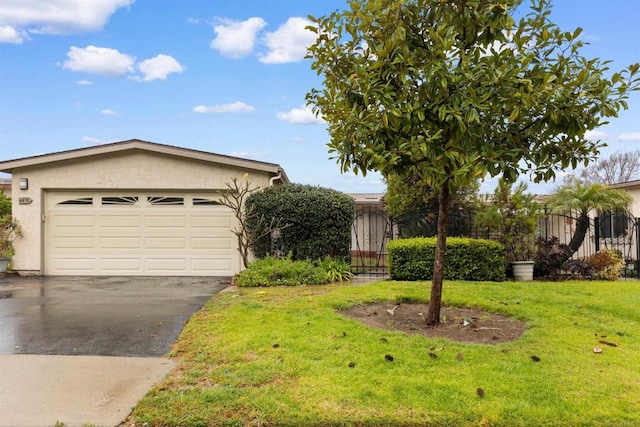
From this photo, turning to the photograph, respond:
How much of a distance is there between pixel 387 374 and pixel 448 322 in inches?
92.0

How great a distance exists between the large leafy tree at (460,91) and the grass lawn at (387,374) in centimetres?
186

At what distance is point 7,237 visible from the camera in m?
11.1

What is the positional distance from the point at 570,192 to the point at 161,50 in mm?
11974

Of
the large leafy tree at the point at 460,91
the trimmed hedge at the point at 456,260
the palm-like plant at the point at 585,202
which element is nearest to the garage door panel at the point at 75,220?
the trimmed hedge at the point at 456,260

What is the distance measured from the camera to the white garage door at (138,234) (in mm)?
11297

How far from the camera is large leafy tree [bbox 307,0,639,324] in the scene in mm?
4492

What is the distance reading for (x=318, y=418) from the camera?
3051 mm

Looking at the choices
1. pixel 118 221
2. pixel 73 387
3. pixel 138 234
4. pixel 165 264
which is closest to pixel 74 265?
pixel 118 221

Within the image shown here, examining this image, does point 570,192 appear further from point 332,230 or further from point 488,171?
point 488,171

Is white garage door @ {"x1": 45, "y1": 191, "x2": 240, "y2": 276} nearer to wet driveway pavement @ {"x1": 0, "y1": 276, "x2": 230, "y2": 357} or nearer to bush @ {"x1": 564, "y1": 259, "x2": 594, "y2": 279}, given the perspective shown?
wet driveway pavement @ {"x1": 0, "y1": 276, "x2": 230, "y2": 357}

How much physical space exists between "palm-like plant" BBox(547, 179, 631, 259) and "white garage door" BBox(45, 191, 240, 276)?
881 centimetres

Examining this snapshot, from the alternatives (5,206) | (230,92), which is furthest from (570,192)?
(5,206)

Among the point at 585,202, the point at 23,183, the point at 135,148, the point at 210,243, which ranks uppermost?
the point at 135,148

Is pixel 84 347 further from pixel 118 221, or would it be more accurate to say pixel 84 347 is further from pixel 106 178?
pixel 106 178
